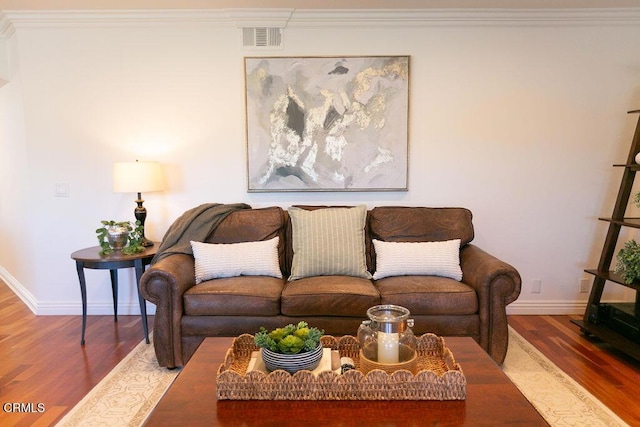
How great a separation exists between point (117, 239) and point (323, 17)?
89.3 inches

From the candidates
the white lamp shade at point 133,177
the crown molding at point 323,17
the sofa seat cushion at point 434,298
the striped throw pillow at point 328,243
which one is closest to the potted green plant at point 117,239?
the white lamp shade at point 133,177

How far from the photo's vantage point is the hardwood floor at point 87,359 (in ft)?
7.55

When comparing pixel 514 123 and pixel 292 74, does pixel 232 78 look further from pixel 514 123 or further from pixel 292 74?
pixel 514 123

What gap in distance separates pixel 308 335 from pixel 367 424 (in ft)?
1.33

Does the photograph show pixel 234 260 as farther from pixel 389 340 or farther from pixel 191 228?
pixel 389 340

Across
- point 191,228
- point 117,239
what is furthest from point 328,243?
point 117,239

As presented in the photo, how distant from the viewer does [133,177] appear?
3.18 m

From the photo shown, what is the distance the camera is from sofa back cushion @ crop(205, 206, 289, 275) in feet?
10.4

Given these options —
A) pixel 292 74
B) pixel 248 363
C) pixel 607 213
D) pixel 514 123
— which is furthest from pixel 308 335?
pixel 607 213

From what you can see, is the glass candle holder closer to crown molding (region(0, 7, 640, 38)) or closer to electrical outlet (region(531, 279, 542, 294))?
electrical outlet (region(531, 279, 542, 294))

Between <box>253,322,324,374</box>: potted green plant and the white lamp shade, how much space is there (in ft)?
6.42

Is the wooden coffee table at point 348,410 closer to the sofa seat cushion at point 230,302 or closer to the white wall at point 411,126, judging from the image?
the sofa seat cushion at point 230,302

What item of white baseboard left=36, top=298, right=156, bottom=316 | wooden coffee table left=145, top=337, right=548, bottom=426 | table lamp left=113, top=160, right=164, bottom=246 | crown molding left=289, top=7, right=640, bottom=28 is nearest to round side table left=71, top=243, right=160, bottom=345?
table lamp left=113, top=160, right=164, bottom=246

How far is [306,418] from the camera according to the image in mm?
1448
